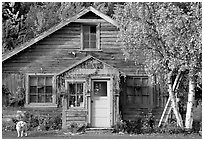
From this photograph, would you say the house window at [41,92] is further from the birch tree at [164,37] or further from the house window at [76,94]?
the birch tree at [164,37]

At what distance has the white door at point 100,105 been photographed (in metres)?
17.9

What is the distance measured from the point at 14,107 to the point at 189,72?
7.03 meters

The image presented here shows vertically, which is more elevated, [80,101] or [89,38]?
[89,38]

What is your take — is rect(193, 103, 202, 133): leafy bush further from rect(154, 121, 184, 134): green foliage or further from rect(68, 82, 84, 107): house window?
rect(68, 82, 84, 107): house window

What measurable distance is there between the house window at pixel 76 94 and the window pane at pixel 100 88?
0.54 m

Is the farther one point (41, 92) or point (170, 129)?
point (41, 92)

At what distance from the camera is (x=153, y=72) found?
17922 mm

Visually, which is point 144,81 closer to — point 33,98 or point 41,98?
point 41,98

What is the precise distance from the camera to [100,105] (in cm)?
1797

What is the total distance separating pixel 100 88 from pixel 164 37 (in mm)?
3213

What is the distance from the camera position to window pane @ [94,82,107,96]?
18.1 m

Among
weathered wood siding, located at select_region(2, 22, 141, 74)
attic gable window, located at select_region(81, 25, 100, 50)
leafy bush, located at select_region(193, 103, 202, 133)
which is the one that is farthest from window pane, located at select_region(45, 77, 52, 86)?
leafy bush, located at select_region(193, 103, 202, 133)

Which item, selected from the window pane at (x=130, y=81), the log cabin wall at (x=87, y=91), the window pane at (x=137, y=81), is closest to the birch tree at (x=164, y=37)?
the window pane at (x=137, y=81)

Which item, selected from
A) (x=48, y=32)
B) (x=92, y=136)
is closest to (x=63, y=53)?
(x=48, y=32)
